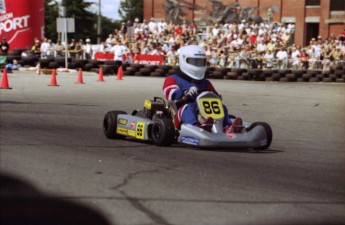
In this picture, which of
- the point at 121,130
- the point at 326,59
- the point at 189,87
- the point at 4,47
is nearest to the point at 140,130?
the point at 121,130

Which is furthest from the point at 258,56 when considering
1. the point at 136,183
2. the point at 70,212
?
the point at 70,212

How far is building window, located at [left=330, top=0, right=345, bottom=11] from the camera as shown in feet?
158

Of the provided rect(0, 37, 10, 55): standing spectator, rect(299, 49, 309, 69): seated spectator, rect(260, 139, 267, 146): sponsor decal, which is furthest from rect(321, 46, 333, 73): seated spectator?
rect(260, 139, 267, 146): sponsor decal

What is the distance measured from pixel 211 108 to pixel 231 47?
2154 centimetres

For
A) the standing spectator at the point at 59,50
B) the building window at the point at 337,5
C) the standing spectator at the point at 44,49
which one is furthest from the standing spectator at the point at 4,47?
the building window at the point at 337,5

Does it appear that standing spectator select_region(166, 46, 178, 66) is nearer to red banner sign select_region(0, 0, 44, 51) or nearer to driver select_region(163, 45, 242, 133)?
red banner sign select_region(0, 0, 44, 51)

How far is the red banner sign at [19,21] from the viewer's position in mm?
31453

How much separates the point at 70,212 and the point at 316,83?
25.0m

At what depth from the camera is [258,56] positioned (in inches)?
1122

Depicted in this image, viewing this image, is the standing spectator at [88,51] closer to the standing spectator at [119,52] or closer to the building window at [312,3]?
the standing spectator at [119,52]

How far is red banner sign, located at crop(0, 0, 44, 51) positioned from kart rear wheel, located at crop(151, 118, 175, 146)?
25.2 metres

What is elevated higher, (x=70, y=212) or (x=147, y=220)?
(x=70, y=212)

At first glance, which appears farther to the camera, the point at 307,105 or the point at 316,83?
the point at 316,83

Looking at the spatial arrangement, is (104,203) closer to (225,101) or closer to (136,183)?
(136,183)
